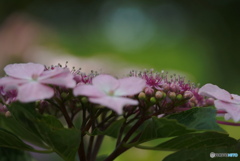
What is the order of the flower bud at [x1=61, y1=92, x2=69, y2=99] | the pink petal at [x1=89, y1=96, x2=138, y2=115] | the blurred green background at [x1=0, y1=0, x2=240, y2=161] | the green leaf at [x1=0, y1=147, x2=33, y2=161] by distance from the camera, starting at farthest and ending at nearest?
the blurred green background at [x1=0, y1=0, x2=240, y2=161], the green leaf at [x1=0, y1=147, x2=33, y2=161], the flower bud at [x1=61, y1=92, x2=69, y2=99], the pink petal at [x1=89, y1=96, x2=138, y2=115]

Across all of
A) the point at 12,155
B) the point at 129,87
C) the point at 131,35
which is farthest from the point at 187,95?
the point at 131,35

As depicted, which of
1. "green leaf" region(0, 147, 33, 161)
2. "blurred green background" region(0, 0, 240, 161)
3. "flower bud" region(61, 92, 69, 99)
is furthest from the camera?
"blurred green background" region(0, 0, 240, 161)

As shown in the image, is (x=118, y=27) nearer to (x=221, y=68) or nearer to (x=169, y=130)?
(x=221, y=68)

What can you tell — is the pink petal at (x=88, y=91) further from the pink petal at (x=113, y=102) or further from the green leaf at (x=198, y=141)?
the green leaf at (x=198, y=141)

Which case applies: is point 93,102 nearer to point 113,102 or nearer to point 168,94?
point 113,102

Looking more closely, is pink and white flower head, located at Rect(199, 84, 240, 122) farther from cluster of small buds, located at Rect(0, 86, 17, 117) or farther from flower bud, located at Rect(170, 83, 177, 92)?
cluster of small buds, located at Rect(0, 86, 17, 117)

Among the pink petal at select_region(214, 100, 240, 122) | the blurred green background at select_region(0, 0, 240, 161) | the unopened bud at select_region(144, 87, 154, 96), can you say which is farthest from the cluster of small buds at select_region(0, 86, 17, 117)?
the blurred green background at select_region(0, 0, 240, 161)
